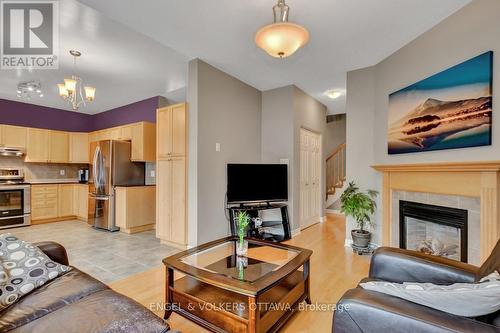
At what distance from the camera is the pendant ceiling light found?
177 cm

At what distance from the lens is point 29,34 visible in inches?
105

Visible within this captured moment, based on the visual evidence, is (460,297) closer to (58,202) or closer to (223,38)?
(223,38)

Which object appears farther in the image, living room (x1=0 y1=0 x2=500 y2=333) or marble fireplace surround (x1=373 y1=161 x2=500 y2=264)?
marble fireplace surround (x1=373 y1=161 x2=500 y2=264)

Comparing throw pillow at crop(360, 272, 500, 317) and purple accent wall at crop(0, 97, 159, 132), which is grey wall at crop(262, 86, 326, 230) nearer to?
purple accent wall at crop(0, 97, 159, 132)

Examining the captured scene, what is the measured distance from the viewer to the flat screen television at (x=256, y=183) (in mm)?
3713

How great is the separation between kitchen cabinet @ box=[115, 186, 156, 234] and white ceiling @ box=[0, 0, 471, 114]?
6.54ft

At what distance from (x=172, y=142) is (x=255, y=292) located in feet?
9.17

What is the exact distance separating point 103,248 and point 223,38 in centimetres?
341

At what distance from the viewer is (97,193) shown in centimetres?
471

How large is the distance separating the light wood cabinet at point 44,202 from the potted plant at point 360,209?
6.06m

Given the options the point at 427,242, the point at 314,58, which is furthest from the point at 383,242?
the point at 314,58

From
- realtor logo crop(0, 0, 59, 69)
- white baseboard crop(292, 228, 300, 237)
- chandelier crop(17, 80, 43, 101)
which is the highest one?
realtor logo crop(0, 0, 59, 69)

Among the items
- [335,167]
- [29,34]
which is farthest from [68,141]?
[335,167]

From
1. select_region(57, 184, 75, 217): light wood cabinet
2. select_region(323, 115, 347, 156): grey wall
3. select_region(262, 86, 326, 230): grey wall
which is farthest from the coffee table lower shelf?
select_region(323, 115, 347, 156): grey wall
